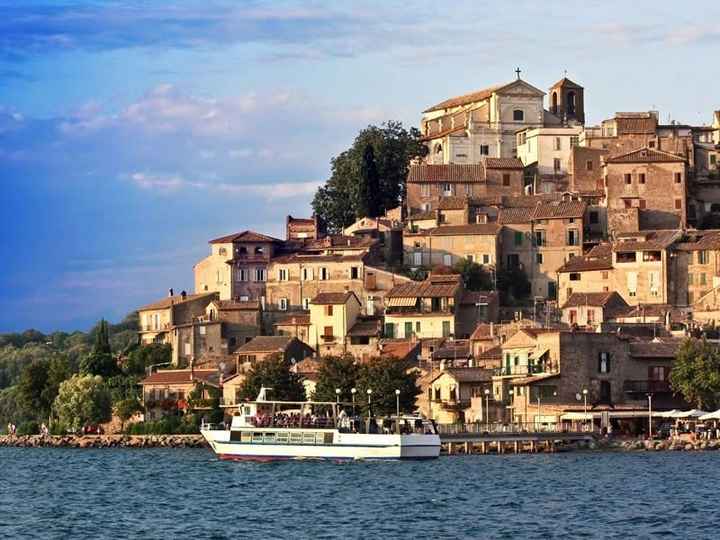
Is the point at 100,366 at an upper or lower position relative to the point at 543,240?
lower

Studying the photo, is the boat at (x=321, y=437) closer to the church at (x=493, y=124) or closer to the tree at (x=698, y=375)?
the tree at (x=698, y=375)

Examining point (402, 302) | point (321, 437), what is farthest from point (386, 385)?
point (402, 302)

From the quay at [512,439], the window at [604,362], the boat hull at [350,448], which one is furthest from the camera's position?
the window at [604,362]

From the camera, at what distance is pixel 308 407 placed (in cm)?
8825

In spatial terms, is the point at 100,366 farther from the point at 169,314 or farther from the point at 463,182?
the point at 463,182

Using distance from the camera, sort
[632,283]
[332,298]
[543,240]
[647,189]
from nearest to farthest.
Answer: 1. [632,283]
2. [332,298]
3. [647,189]
4. [543,240]

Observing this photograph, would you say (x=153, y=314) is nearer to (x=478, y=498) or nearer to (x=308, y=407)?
(x=308, y=407)

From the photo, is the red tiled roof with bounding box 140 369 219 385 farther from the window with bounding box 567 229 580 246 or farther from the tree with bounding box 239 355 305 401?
the window with bounding box 567 229 580 246

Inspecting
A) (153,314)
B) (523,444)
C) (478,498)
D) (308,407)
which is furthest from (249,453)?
(153,314)

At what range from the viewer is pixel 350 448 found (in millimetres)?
82438

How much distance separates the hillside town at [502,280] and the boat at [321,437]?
8810mm

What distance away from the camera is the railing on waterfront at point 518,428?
286ft

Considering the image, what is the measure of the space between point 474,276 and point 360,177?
15.8 m

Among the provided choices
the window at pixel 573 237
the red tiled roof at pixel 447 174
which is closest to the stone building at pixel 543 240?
the window at pixel 573 237
